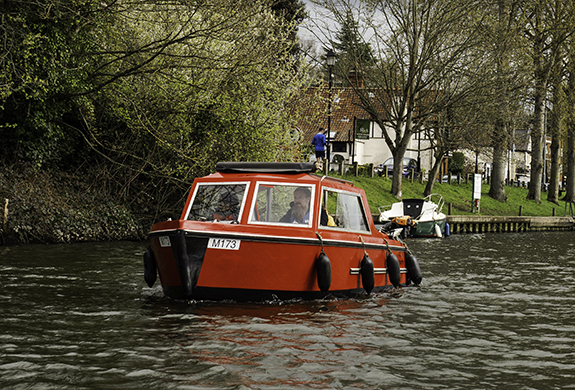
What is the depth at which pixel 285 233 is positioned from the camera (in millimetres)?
11578

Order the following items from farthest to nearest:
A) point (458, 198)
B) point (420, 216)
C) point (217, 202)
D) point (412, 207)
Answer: point (458, 198) < point (412, 207) < point (420, 216) < point (217, 202)

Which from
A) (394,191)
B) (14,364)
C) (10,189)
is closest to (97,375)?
(14,364)

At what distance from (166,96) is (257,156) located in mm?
4315

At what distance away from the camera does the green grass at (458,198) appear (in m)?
40.1

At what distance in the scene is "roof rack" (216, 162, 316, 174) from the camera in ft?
41.5

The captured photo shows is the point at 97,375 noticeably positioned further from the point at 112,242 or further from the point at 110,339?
the point at 112,242

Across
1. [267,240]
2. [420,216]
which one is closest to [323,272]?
[267,240]

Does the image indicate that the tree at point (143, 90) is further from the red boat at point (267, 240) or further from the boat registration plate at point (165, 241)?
the boat registration plate at point (165, 241)

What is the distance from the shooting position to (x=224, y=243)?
1109 cm

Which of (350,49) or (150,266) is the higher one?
(350,49)

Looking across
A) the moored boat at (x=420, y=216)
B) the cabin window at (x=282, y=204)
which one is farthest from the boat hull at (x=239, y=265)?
the moored boat at (x=420, y=216)

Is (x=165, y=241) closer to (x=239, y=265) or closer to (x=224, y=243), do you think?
(x=224, y=243)

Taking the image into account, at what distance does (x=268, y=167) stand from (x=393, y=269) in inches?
142

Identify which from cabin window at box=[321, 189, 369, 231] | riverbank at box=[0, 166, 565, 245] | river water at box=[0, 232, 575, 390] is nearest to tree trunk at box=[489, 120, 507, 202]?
riverbank at box=[0, 166, 565, 245]
